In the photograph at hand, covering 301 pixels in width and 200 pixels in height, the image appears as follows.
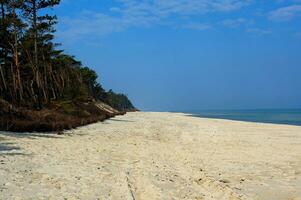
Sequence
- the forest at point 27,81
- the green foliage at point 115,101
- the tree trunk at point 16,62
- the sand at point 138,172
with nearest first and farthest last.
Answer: the sand at point 138,172 → the forest at point 27,81 → the tree trunk at point 16,62 → the green foliage at point 115,101

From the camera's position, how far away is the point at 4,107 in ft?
70.2

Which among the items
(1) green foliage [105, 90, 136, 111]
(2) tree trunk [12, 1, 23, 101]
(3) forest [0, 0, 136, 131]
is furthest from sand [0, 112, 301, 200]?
(1) green foliage [105, 90, 136, 111]

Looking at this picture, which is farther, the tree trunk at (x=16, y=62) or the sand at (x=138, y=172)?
the tree trunk at (x=16, y=62)

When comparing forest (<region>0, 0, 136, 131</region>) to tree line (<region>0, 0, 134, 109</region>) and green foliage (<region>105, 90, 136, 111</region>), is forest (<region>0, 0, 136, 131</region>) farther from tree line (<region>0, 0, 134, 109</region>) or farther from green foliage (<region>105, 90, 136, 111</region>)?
green foliage (<region>105, 90, 136, 111</region>)

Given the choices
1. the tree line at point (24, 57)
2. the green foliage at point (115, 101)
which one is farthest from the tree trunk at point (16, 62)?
the green foliage at point (115, 101)

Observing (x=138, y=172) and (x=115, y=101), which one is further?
(x=115, y=101)

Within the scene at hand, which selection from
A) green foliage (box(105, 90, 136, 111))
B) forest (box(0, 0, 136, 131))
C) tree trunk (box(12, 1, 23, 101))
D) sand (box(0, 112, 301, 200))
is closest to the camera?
sand (box(0, 112, 301, 200))

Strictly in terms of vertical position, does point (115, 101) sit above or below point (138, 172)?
above

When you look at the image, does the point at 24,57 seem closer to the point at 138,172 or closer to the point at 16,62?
the point at 16,62

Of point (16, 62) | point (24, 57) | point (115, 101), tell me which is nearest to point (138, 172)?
point (16, 62)

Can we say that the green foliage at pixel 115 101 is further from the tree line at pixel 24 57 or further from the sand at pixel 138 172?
the sand at pixel 138 172

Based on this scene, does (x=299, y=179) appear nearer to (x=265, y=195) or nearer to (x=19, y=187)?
(x=265, y=195)

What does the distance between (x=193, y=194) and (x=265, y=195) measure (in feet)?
5.16

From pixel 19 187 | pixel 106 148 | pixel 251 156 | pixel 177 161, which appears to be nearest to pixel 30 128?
pixel 106 148
